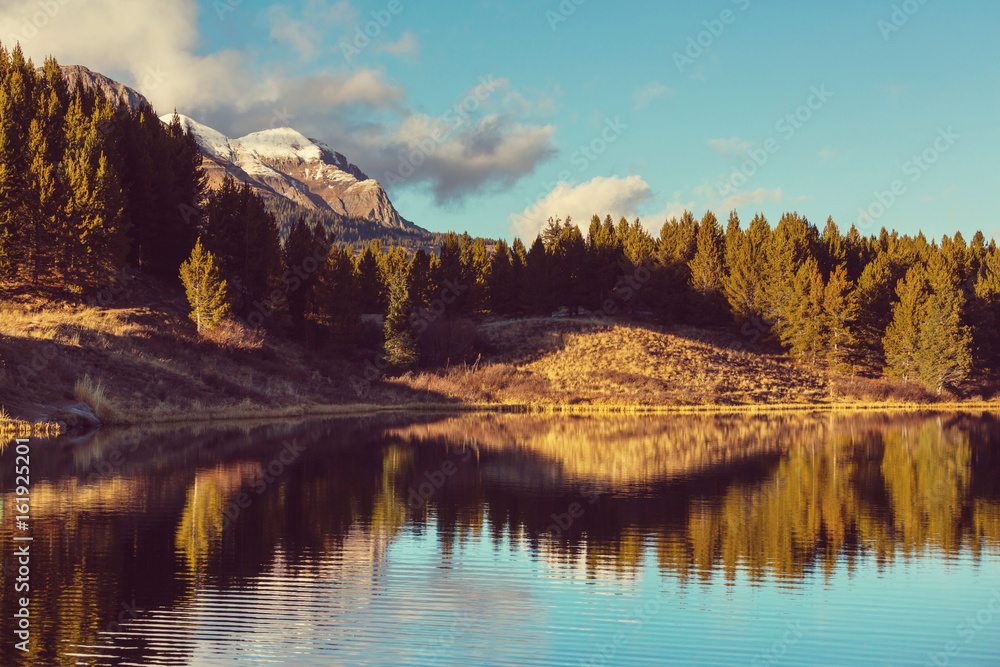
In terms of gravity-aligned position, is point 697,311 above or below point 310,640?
above

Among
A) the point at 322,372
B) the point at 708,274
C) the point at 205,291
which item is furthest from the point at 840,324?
the point at 205,291

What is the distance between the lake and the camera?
970cm

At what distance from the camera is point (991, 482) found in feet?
76.1

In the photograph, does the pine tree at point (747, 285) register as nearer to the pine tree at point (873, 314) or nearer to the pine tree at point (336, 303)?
the pine tree at point (873, 314)

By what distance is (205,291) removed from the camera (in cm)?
6000

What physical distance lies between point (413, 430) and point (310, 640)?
1307 inches

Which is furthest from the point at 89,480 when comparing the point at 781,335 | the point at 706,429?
the point at 781,335

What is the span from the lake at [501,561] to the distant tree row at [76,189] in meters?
35.5

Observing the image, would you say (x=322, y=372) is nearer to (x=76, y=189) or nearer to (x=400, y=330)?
(x=400, y=330)

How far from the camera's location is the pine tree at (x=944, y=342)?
70875 millimetres

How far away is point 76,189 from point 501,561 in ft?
182

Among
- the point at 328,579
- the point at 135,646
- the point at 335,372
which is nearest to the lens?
the point at 135,646

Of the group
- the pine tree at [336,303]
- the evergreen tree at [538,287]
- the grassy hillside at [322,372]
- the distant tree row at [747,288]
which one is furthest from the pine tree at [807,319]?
the pine tree at [336,303]

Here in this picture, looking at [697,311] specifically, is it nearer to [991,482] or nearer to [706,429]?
[706,429]
